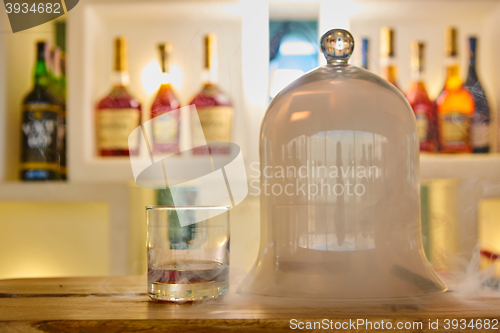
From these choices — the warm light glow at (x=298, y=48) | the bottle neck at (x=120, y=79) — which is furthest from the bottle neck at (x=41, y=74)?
the warm light glow at (x=298, y=48)

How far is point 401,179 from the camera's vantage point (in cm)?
32

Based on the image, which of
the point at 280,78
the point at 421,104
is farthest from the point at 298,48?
the point at 421,104

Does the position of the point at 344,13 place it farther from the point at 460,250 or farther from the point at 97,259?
the point at 97,259

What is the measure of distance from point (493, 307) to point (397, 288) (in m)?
0.06

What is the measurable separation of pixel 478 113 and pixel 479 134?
0.05 m

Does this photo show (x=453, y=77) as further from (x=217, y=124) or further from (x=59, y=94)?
(x=59, y=94)

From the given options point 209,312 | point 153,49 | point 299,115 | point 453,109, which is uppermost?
point 153,49

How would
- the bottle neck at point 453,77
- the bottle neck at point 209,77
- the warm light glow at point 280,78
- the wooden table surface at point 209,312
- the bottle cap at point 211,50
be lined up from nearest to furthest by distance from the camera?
the wooden table surface at point 209,312 → the warm light glow at point 280,78 → the bottle cap at point 211,50 → the bottle neck at point 209,77 → the bottle neck at point 453,77

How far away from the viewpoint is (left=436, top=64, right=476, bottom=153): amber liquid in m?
0.96

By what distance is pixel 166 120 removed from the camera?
3.23 feet

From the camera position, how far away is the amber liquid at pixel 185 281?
0.31 meters

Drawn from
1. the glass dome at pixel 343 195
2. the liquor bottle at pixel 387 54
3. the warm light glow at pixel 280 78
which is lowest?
the glass dome at pixel 343 195

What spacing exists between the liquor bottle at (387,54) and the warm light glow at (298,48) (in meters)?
0.27

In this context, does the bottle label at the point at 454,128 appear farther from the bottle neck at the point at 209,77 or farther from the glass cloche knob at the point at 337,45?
the glass cloche knob at the point at 337,45
